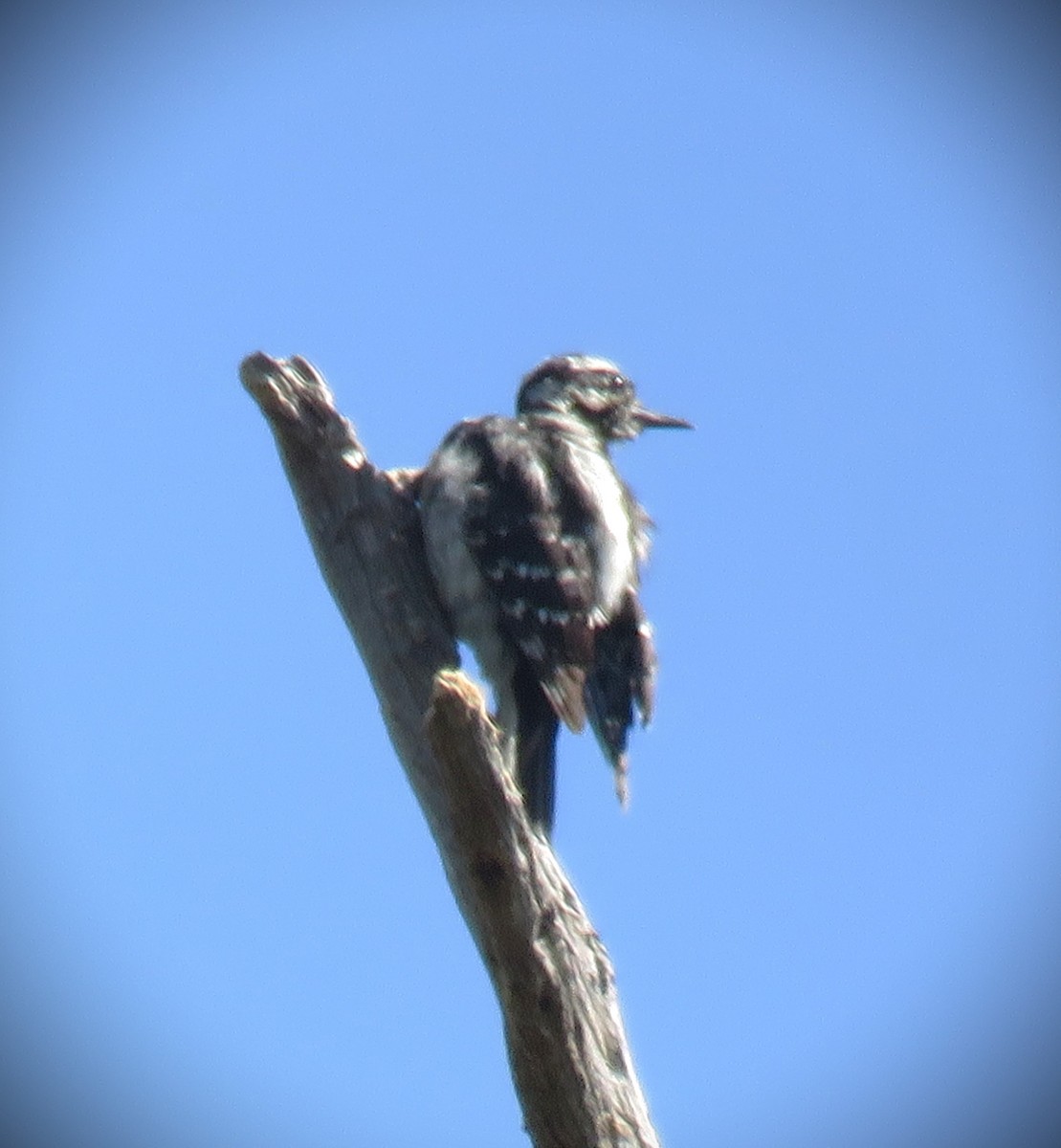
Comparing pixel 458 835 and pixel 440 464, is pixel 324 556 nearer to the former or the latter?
pixel 440 464

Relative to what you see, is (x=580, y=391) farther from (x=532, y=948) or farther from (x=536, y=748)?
(x=532, y=948)

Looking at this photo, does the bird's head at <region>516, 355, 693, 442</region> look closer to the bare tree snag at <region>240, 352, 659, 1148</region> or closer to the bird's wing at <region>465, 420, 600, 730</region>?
the bird's wing at <region>465, 420, 600, 730</region>

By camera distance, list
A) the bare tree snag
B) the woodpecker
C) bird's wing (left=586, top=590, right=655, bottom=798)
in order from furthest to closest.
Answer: bird's wing (left=586, top=590, right=655, bottom=798) → the woodpecker → the bare tree snag

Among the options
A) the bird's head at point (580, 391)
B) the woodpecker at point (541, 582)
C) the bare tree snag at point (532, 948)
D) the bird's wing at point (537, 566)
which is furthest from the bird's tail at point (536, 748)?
the bird's head at point (580, 391)

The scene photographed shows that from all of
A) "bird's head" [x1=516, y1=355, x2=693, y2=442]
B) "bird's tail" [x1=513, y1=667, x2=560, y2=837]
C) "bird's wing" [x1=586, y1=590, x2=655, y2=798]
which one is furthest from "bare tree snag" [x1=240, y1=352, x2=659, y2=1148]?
"bird's head" [x1=516, y1=355, x2=693, y2=442]

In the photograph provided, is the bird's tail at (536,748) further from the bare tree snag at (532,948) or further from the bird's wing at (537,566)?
the bare tree snag at (532,948)
